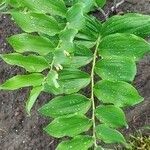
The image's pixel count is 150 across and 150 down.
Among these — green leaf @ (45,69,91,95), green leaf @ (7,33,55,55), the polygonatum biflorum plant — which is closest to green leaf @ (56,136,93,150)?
the polygonatum biflorum plant

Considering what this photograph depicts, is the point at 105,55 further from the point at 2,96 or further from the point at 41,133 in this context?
the point at 2,96

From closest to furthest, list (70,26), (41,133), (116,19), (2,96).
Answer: (70,26) < (116,19) < (41,133) < (2,96)

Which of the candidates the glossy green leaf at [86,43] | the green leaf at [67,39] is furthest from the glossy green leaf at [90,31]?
the green leaf at [67,39]

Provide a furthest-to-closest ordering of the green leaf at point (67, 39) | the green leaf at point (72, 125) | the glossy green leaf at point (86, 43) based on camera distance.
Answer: the glossy green leaf at point (86, 43), the green leaf at point (72, 125), the green leaf at point (67, 39)

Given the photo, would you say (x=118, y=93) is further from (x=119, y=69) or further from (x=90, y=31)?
(x=90, y=31)

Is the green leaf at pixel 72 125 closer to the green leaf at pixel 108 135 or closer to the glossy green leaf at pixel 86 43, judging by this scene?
the green leaf at pixel 108 135

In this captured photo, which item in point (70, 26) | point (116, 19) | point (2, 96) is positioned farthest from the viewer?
point (2, 96)

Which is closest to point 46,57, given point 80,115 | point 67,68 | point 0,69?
point 67,68
